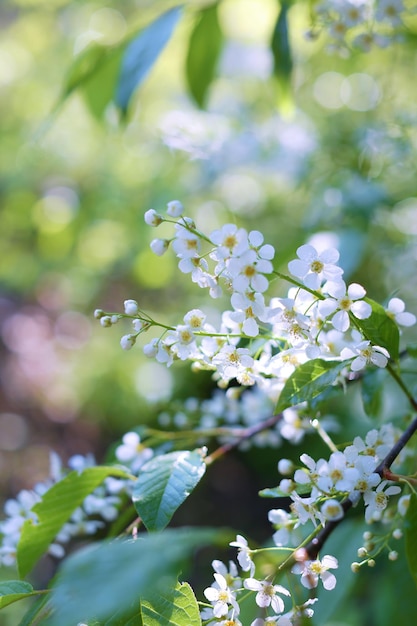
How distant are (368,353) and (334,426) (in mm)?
337

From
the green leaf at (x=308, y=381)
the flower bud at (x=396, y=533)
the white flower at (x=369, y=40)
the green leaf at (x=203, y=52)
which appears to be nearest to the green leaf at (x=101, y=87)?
Answer: the green leaf at (x=203, y=52)

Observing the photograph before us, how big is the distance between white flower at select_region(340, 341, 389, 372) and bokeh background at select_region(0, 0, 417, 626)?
28cm

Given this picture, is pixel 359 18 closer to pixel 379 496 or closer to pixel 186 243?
pixel 186 243

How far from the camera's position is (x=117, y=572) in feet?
1.05

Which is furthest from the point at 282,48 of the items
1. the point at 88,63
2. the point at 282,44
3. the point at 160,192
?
the point at 160,192

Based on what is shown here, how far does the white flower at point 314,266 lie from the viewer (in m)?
0.50

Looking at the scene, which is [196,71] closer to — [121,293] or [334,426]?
[334,426]

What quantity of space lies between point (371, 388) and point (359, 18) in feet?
1.48

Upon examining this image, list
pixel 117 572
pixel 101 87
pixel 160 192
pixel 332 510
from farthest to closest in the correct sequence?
pixel 160 192 → pixel 101 87 → pixel 332 510 → pixel 117 572

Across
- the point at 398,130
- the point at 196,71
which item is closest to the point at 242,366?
the point at 196,71

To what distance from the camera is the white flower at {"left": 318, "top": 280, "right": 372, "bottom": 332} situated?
0.49 meters

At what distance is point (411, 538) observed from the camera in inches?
20.9

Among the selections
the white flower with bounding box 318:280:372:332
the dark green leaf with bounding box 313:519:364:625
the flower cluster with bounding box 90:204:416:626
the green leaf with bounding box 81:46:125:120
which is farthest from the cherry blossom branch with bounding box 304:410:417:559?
the green leaf with bounding box 81:46:125:120

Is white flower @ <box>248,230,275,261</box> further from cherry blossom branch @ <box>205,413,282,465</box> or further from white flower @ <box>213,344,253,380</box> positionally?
cherry blossom branch @ <box>205,413,282,465</box>
